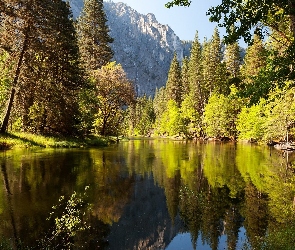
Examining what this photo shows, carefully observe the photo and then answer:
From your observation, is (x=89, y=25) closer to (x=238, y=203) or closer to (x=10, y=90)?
(x=10, y=90)

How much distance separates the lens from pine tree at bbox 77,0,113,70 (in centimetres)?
5084

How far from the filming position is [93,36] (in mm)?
51562

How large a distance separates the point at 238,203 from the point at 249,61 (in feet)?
169

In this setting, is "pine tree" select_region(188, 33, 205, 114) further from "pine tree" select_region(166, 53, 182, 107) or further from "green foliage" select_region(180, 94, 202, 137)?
"pine tree" select_region(166, 53, 182, 107)

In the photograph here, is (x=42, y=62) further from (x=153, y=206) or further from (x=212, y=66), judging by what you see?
(x=212, y=66)

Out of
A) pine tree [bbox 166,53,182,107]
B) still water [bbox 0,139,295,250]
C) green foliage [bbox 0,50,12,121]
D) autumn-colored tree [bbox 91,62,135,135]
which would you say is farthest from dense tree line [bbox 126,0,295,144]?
green foliage [bbox 0,50,12,121]

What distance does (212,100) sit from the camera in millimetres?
59000

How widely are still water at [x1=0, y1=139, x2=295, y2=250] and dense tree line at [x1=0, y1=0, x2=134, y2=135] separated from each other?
41.4ft

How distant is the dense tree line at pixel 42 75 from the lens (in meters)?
25.5

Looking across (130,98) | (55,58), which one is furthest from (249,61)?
(55,58)

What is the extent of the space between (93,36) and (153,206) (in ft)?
152

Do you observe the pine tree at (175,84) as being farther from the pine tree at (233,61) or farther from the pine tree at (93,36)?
the pine tree at (93,36)

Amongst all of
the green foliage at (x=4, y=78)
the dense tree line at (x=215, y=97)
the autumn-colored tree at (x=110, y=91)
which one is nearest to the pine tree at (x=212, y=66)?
the dense tree line at (x=215, y=97)

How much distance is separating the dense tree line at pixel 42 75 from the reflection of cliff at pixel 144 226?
18.7 metres
